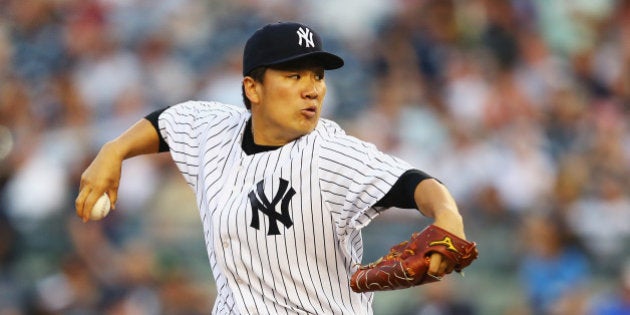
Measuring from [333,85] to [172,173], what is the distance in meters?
1.40

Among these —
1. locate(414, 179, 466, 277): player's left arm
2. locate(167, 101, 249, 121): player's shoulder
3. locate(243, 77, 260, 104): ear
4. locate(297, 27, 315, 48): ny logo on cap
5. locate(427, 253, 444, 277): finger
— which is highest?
locate(297, 27, 315, 48): ny logo on cap

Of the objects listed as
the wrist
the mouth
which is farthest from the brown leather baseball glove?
the wrist

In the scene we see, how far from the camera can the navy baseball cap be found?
3.12 meters

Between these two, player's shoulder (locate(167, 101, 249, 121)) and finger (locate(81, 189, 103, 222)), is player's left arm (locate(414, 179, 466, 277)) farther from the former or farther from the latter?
finger (locate(81, 189, 103, 222))

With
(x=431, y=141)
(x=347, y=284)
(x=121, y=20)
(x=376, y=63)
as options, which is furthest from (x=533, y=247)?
(x=121, y=20)

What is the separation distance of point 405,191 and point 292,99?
1.82 feet

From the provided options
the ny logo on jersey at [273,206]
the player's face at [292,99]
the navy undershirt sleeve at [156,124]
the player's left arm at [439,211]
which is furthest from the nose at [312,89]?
the navy undershirt sleeve at [156,124]

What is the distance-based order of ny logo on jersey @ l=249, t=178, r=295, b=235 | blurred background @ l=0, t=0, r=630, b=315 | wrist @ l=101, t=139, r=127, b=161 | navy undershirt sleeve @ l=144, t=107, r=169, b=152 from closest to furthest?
1. ny logo on jersey @ l=249, t=178, r=295, b=235
2. wrist @ l=101, t=139, r=127, b=161
3. navy undershirt sleeve @ l=144, t=107, r=169, b=152
4. blurred background @ l=0, t=0, r=630, b=315

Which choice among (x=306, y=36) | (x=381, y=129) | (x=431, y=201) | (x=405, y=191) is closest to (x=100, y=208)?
(x=306, y=36)

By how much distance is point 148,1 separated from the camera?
855 centimetres

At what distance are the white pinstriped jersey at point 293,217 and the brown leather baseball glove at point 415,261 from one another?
0.21m

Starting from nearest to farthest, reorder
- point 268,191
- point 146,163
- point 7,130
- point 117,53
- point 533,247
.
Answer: point 268,191
point 533,247
point 146,163
point 7,130
point 117,53

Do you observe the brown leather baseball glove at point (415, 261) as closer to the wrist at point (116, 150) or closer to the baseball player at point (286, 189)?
the baseball player at point (286, 189)

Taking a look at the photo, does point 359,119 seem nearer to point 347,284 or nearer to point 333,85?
point 333,85
